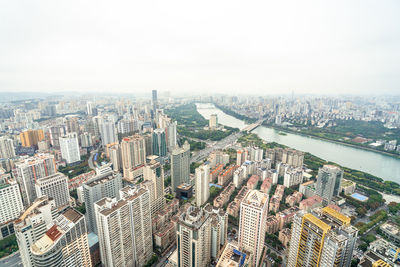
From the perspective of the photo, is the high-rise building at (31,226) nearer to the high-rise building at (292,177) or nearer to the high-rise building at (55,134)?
the high-rise building at (292,177)

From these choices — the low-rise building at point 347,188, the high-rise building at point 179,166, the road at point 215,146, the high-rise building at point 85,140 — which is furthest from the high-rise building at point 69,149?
the low-rise building at point 347,188

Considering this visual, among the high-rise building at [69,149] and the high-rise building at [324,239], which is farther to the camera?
the high-rise building at [69,149]

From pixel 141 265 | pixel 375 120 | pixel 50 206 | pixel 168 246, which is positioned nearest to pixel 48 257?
pixel 50 206

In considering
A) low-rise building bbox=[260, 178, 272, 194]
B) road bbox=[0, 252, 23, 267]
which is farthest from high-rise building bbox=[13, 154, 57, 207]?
low-rise building bbox=[260, 178, 272, 194]

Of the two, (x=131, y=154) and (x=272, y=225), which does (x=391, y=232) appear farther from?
(x=131, y=154)

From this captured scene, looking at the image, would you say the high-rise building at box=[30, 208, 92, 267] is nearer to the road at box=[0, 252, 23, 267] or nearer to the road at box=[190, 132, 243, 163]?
the road at box=[0, 252, 23, 267]
